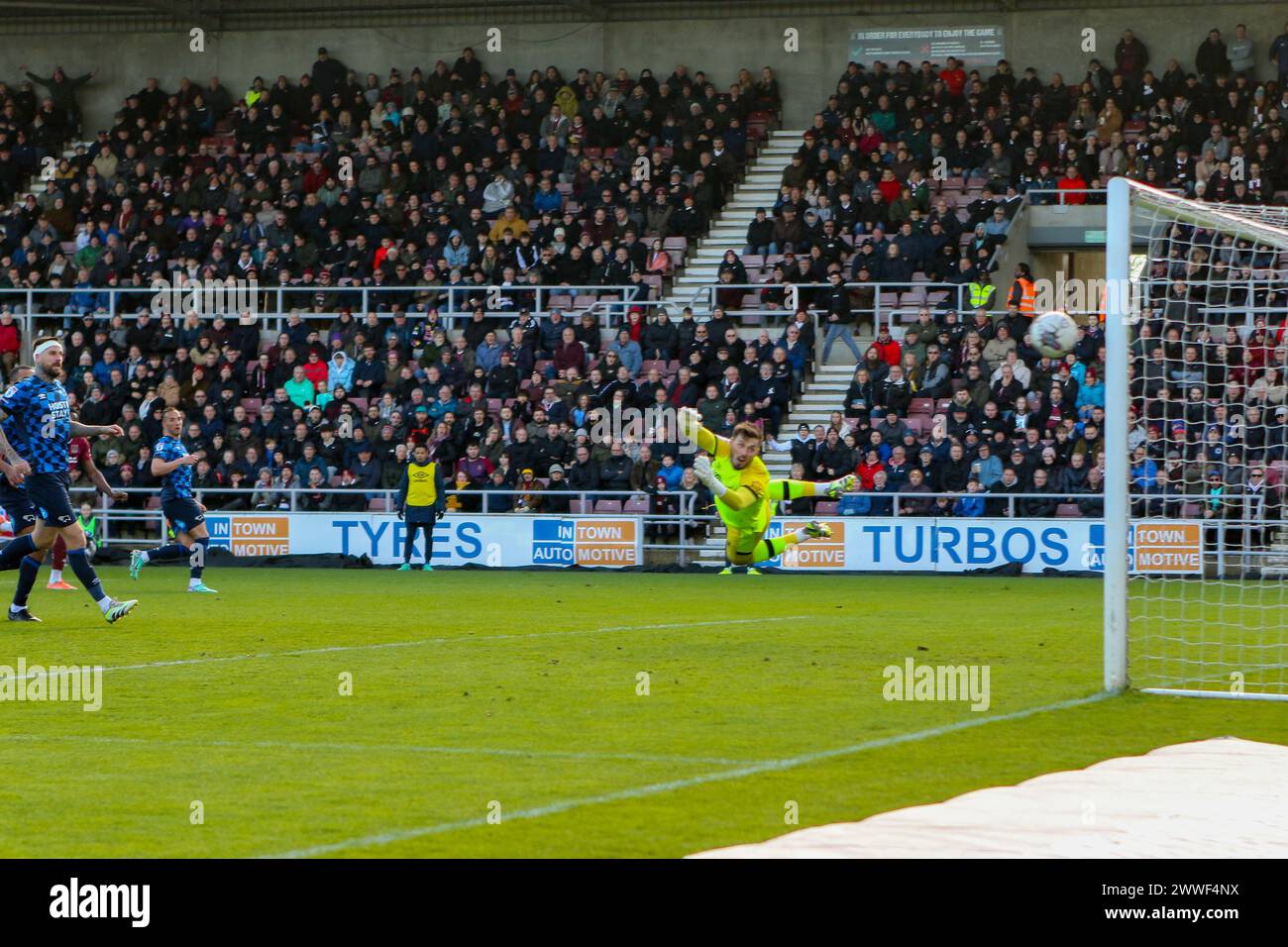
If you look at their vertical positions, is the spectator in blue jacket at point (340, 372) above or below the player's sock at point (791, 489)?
above

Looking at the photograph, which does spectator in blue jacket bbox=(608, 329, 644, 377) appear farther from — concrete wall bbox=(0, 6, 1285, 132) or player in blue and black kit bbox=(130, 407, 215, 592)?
player in blue and black kit bbox=(130, 407, 215, 592)

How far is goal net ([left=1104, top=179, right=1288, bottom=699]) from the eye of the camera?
11.1 meters

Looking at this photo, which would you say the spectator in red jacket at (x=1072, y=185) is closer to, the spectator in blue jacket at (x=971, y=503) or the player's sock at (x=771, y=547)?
the spectator in blue jacket at (x=971, y=503)

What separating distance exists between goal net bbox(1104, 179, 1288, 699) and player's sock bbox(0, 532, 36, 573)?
9.06 metres

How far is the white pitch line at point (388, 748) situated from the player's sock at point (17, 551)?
6580mm

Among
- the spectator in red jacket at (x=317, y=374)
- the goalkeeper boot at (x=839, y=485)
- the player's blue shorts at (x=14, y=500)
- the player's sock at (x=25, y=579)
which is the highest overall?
the spectator in red jacket at (x=317, y=374)

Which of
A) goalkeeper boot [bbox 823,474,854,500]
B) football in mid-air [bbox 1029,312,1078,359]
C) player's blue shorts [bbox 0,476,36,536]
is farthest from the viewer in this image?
player's blue shorts [bbox 0,476,36,536]

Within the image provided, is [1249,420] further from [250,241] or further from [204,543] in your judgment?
[250,241]

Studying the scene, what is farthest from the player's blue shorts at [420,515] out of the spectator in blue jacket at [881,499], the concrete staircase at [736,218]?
the concrete staircase at [736,218]

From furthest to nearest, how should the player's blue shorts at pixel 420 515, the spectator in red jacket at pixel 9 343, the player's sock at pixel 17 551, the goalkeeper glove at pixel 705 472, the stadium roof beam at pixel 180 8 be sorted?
the stadium roof beam at pixel 180 8 → the spectator in red jacket at pixel 9 343 → the player's blue shorts at pixel 420 515 → the player's sock at pixel 17 551 → the goalkeeper glove at pixel 705 472

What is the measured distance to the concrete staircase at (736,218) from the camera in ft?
110

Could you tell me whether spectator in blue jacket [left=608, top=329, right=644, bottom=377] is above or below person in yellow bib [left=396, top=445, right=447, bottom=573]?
above

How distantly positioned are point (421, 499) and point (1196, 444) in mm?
11373

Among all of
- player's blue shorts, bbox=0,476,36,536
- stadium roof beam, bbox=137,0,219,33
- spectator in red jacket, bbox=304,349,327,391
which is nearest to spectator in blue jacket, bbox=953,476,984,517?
spectator in red jacket, bbox=304,349,327,391
